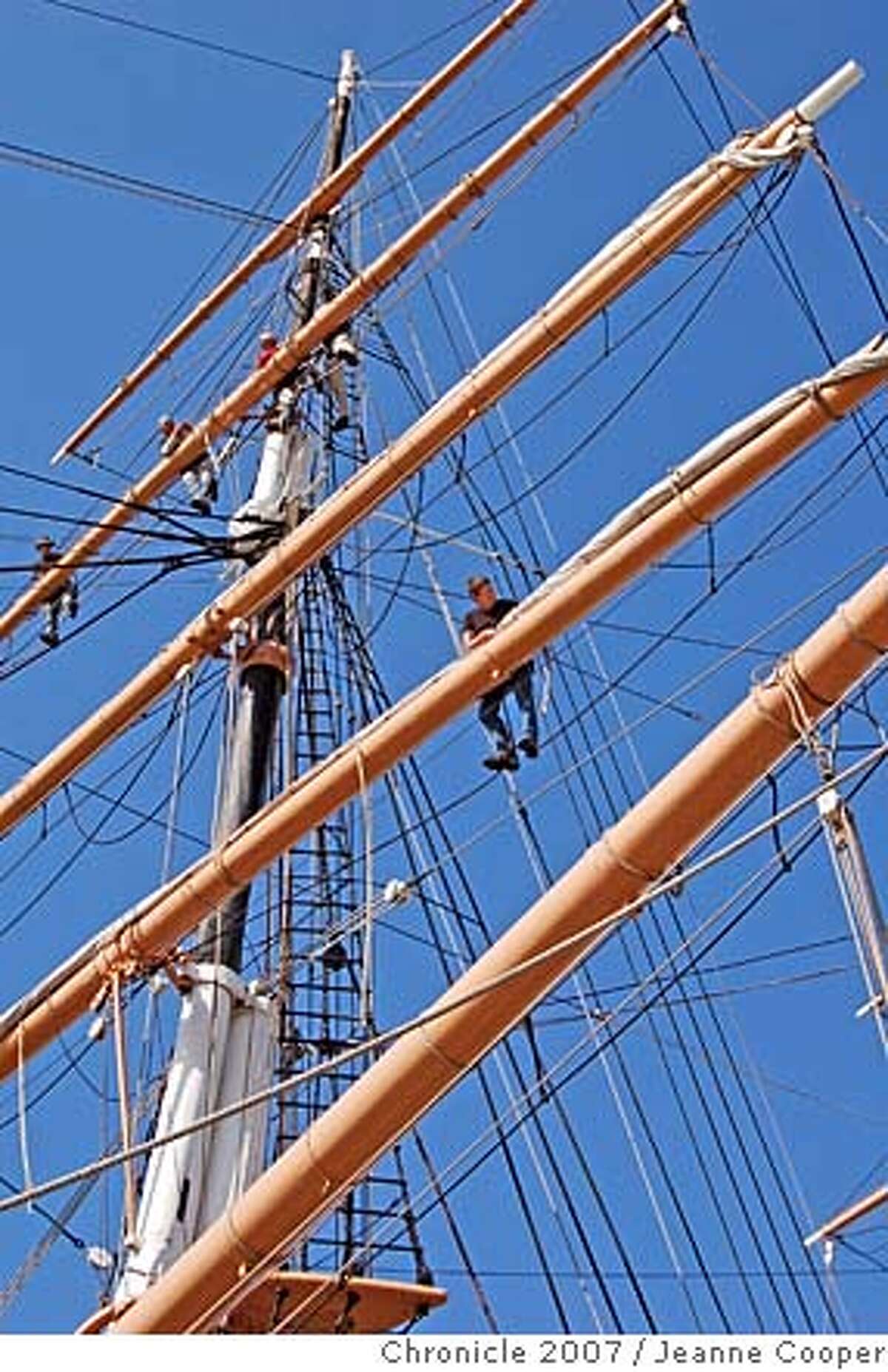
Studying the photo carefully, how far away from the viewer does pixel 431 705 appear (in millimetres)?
7176

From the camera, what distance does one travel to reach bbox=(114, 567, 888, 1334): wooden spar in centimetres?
530

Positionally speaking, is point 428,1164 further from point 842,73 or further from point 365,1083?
point 842,73

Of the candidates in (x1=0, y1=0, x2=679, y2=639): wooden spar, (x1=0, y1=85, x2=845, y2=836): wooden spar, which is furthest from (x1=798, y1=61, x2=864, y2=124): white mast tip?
(x1=0, y1=0, x2=679, y2=639): wooden spar

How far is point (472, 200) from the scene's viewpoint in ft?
39.0

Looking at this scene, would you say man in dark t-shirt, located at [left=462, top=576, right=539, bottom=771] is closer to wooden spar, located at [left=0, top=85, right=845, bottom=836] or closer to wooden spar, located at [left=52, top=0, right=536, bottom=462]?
wooden spar, located at [left=0, top=85, right=845, bottom=836]

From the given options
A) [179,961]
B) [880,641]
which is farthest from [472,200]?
[880,641]

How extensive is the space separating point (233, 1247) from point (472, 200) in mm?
7913

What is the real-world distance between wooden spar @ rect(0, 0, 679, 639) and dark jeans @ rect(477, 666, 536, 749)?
410 cm

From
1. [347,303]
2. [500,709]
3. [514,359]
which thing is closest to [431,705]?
[500,709]

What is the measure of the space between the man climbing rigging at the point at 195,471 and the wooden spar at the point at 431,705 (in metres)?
4.55

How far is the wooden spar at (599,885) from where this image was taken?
5.30m

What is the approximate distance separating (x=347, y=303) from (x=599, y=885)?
7123 millimetres

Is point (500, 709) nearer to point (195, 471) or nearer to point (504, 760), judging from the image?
point (504, 760)

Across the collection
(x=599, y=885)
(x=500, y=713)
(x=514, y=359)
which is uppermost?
(x=514, y=359)
